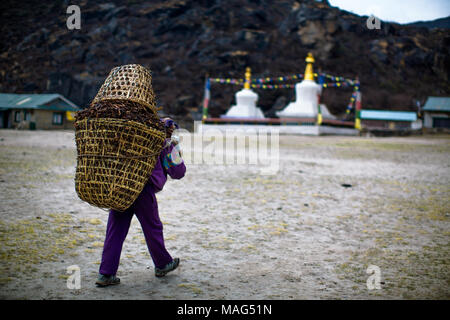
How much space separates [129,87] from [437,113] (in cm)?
4657

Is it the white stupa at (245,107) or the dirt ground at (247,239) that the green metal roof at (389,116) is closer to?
the white stupa at (245,107)

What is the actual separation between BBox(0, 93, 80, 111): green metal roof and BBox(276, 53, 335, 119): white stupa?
17964 millimetres

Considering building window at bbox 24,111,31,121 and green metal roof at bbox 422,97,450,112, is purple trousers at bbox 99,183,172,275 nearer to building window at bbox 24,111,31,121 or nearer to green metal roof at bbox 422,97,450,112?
building window at bbox 24,111,31,121

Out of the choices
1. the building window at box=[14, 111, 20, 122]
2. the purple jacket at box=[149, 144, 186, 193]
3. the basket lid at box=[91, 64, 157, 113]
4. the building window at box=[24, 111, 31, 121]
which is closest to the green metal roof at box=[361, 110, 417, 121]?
the building window at box=[24, 111, 31, 121]

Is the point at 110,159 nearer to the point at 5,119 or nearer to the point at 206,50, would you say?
the point at 5,119

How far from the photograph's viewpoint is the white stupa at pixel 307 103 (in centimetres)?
3172

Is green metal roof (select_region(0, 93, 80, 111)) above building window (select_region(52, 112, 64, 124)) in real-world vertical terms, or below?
above

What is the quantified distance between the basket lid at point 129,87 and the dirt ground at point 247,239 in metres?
1.55

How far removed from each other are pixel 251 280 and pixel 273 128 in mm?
28309

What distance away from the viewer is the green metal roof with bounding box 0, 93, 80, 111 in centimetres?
3288

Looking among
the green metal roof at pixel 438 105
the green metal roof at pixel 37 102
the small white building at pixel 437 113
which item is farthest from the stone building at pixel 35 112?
the small white building at pixel 437 113

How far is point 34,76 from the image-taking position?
186 feet

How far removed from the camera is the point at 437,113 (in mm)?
43250
